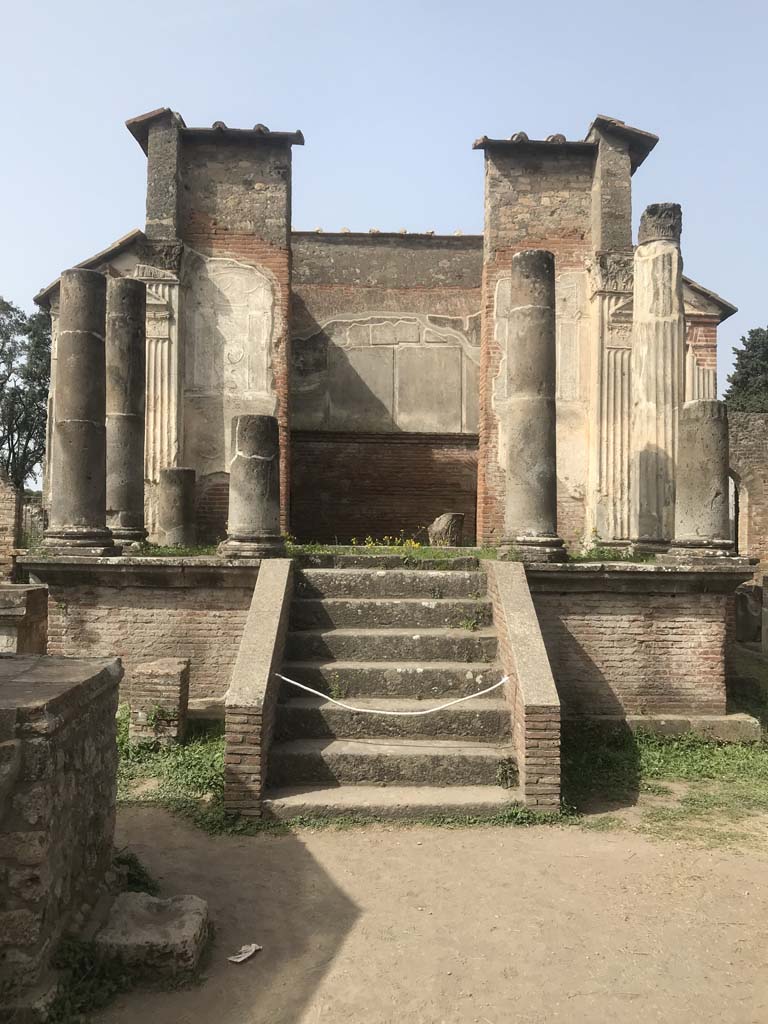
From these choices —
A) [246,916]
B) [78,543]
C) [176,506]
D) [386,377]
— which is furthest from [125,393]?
[246,916]

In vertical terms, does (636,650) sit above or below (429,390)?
below

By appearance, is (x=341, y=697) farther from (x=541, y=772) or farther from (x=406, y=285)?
(x=406, y=285)

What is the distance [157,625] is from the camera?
25.8 ft

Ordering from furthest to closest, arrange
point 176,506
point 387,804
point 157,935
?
point 176,506, point 387,804, point 157,935

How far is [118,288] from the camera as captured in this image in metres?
10.3

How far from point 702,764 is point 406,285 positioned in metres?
11.3

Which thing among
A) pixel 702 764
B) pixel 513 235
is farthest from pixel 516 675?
pixel 513 235

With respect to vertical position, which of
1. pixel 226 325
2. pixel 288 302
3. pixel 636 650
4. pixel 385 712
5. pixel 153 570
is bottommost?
pixel 385 712

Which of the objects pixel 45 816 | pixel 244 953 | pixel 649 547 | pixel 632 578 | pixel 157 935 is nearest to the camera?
pixel 45 816

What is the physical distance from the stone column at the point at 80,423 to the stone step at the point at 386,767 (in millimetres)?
3491

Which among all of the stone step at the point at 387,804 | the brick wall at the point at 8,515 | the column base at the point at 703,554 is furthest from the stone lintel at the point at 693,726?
the brick wall at the point at 8,515

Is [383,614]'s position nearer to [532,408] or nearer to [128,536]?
[532,408]

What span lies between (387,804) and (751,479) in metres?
17.1

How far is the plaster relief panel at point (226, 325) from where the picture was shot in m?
12.8
